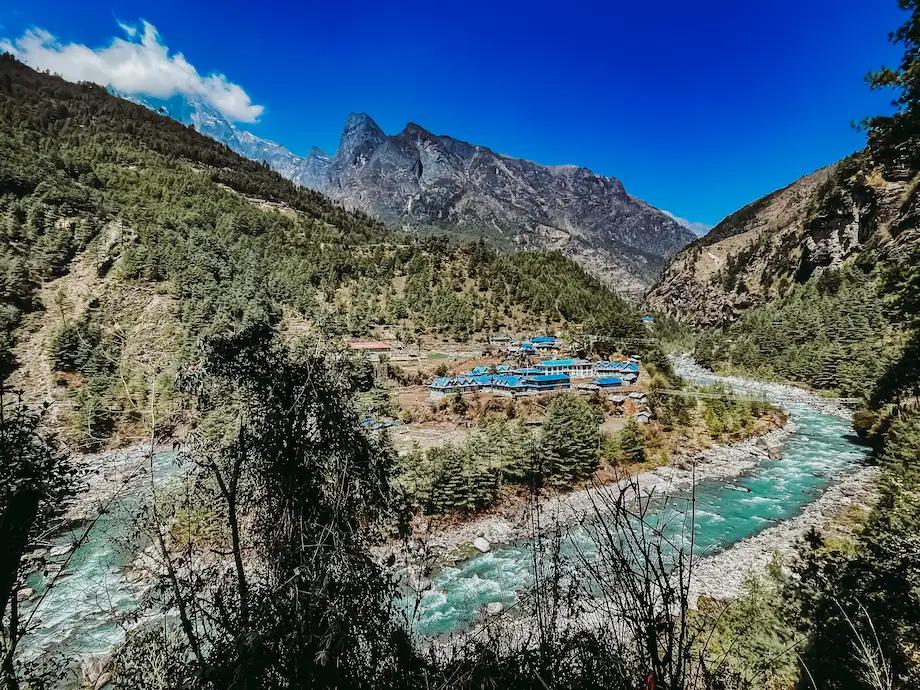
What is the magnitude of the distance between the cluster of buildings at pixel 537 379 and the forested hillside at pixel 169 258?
44.6 feet

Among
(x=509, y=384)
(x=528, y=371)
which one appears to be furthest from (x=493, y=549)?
(x=528, y=371)

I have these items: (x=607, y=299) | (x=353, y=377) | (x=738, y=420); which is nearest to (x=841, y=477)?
(x=738, y=420)

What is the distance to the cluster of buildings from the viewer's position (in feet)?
129

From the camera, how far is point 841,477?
26156 millimetres

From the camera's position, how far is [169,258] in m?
47.9

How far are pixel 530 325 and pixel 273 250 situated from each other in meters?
42.3

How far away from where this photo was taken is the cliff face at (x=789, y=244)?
69062mm

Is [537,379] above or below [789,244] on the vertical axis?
below

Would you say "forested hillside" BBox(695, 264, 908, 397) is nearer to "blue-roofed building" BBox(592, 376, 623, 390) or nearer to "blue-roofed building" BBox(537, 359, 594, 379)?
"blue-roofed building" BBox(592, 376, 623, 390)

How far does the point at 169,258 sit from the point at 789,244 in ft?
395

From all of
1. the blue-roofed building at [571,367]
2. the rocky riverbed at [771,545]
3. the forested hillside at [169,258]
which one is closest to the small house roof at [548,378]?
the blue-roofed building at [571,367]

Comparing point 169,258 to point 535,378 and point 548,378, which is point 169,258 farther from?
point 548,378

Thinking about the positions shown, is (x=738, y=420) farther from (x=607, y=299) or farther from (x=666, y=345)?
(x=666, y=345)

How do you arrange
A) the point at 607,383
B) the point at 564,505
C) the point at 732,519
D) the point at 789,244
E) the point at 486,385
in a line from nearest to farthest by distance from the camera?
the point at 564,505, the point at 732,519, the point at 607,383, the point at 486,385, the point at 789,244
